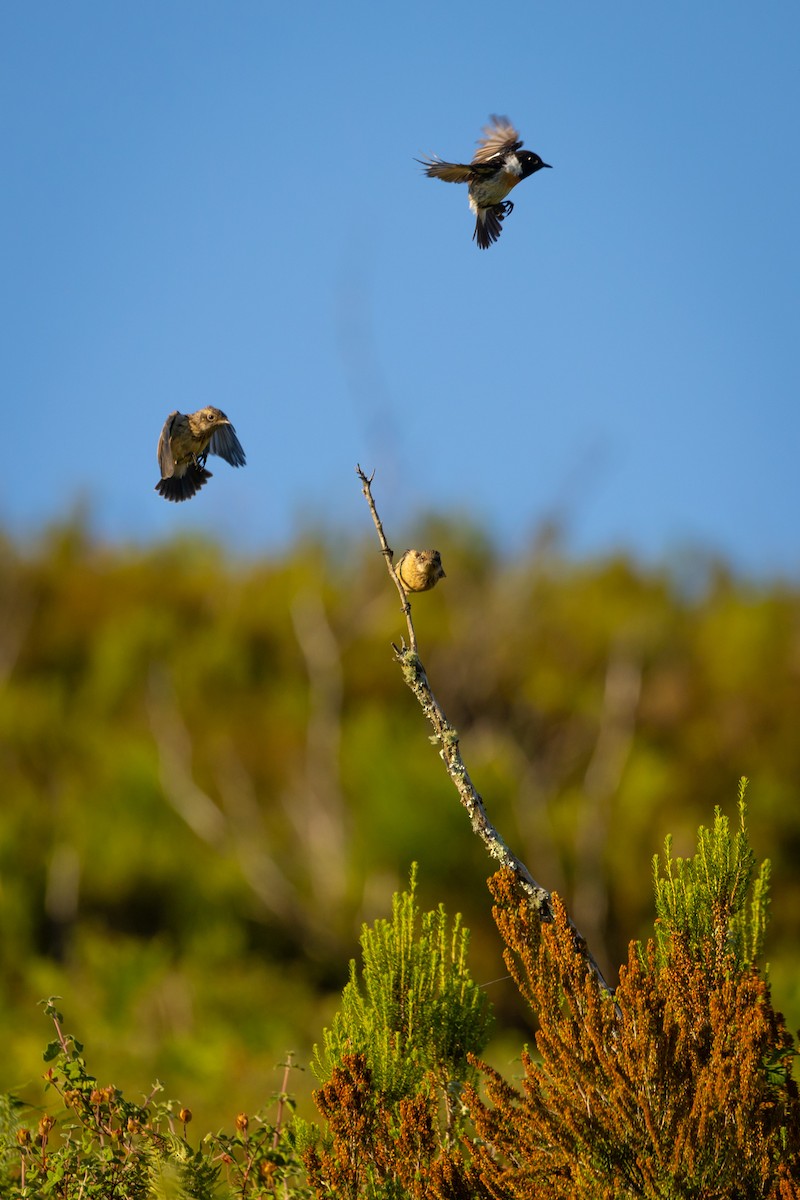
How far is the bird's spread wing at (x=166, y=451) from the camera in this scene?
2.70 metres

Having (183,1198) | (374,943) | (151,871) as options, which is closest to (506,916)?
(374,943)

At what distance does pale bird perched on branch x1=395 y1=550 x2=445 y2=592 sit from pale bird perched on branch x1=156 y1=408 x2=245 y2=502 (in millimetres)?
530

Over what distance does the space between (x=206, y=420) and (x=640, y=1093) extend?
4.66ft

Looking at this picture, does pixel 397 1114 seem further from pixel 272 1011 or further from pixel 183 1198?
pixel 272 1011

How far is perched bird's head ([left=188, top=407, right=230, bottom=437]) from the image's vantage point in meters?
2.67

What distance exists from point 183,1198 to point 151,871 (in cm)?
936

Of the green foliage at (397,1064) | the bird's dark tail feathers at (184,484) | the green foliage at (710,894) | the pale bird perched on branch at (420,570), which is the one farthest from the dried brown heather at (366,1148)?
the bird's dark tail feathers at (184,484)

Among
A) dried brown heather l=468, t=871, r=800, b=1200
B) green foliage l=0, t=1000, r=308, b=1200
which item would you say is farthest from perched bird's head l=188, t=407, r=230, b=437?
green foliage l=0, t=1000, r=308, b=1200

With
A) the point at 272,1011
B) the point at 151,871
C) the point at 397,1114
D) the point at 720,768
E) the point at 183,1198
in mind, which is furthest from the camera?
the point at 720,768

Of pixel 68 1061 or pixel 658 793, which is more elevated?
pixel 658 793

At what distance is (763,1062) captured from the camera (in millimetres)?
2346

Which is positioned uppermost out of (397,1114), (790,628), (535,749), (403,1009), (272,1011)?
(790,628)

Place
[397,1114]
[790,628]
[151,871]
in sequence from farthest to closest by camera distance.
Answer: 1. [790,628]
2. [151,871]
3. [397,1114]

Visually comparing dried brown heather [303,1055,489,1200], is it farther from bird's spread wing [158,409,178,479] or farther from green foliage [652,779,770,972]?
bird's spread wing [158,409,178,479]
